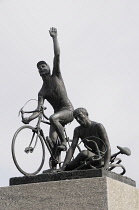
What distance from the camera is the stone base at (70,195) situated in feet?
31.7

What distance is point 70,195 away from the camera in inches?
388

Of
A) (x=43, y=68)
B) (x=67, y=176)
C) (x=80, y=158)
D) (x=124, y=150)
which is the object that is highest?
(x=43, y=68)

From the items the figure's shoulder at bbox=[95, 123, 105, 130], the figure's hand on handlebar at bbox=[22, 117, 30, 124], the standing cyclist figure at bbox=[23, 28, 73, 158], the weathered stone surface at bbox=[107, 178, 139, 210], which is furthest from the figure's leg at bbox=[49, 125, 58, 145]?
the weathered stone surface at bbox=[107, 178, 139, 210]

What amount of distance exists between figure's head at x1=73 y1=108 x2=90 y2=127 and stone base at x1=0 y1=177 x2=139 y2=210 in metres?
1.13

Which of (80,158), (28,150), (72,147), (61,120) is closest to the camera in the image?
(80,158)

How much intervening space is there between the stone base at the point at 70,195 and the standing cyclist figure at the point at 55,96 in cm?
131

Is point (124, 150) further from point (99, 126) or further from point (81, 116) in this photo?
point (81, 116)

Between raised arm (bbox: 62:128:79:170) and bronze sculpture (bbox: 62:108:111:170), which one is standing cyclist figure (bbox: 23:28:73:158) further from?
bronze sculpture (bbox: 62:108:111:170)

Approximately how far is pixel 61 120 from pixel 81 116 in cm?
95

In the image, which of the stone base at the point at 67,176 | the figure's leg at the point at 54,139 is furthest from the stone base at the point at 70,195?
the figure's leg at the point at 54,139

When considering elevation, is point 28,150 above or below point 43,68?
below

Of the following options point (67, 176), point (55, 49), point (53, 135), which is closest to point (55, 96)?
point (53, 135)

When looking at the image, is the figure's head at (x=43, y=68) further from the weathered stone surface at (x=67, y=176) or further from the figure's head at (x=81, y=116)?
the weathered stone surface at (x=67, y=176)

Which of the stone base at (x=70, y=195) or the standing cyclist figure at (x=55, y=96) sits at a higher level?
the standing cyclist figure at (x=55, y=96)
